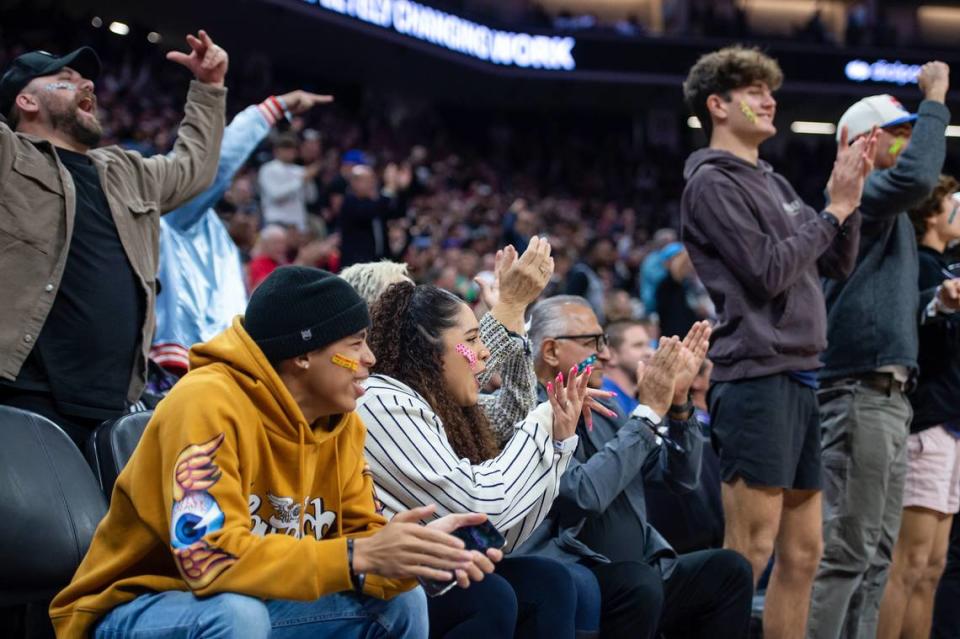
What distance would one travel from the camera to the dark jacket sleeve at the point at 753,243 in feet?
12.8

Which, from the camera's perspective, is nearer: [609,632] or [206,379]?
[206,379]

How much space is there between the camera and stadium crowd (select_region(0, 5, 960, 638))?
Result: 96.3 inches

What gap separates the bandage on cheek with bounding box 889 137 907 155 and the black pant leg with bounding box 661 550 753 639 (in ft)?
6.08

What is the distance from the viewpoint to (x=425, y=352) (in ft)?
11.0

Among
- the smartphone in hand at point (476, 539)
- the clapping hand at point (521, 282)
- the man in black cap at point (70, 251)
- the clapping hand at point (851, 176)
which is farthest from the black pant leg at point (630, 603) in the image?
the man in black cap at point (70, 251)

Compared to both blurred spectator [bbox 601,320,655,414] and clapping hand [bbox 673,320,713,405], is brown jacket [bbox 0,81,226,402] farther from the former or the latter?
blurred spectator [bbox 601,320,655,414]

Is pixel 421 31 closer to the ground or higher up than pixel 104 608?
higher up

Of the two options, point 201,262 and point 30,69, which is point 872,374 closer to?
point 201,262

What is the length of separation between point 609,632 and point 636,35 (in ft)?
64.4

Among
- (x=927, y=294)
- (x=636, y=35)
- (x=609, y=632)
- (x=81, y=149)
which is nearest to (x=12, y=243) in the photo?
(x=81, y=149)

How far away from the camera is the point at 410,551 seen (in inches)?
91.4

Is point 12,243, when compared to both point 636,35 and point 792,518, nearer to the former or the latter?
point 792,518

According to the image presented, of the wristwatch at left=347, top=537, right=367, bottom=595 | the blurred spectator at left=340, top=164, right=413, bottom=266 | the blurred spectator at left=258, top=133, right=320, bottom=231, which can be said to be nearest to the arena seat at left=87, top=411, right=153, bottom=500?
the wristwatch at left=347, top=537, right=367, bottom=595

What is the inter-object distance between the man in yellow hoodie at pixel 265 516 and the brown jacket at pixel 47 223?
40.7 inches
